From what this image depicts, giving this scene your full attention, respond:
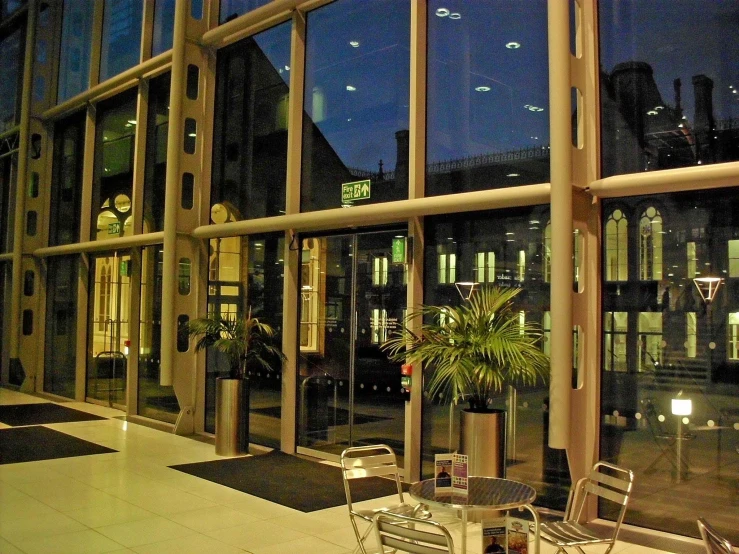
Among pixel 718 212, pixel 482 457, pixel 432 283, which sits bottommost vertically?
pixel 482 457

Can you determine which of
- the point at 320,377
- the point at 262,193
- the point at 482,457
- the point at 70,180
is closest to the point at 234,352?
the point at 320,377

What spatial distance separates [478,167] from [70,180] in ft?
27.3

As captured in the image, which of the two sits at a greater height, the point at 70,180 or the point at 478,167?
the point at 70,180

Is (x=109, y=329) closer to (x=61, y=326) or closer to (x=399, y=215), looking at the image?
(x=61, y=326)

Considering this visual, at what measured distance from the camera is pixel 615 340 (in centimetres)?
517

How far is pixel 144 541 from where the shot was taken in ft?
15.2

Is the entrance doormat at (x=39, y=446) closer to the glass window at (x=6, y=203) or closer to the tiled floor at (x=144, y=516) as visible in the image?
the tiled floor at (x=144, y=516)

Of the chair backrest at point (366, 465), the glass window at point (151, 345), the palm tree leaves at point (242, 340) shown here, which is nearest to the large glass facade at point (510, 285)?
the chair backrest at point (366, 465)

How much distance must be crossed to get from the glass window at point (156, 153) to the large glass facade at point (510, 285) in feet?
16.1

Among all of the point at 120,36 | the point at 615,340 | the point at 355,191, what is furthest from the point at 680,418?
the point at 120,36

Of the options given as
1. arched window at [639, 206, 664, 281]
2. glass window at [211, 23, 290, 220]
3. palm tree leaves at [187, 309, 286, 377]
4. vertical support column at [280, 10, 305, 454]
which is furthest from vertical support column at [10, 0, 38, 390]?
arched window at [639, 206, 664, 281]

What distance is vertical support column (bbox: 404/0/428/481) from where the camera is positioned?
6.30 meters

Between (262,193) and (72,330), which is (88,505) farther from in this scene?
(72,330)

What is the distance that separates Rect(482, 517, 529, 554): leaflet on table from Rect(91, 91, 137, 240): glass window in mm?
8511
